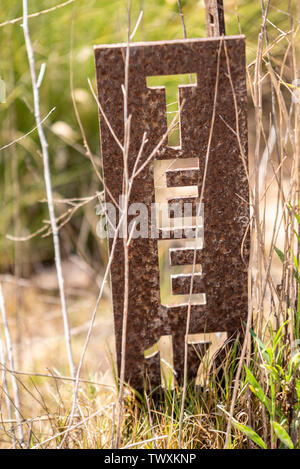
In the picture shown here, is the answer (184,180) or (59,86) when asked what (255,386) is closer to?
(184,180)

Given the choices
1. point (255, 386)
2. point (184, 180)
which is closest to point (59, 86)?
point (184, 180)

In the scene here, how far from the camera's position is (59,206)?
7.75 ft

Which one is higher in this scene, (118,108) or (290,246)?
(118,108)

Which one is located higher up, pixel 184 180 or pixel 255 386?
pixel 184 180

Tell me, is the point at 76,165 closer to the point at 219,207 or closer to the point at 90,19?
the point at 90,19

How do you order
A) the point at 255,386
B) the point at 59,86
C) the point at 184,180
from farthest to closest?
the point at 59,86
the point at 184,180
the point at 255,386

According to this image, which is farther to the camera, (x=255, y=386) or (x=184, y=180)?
(x=184, y=180)

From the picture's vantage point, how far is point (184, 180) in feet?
3.06

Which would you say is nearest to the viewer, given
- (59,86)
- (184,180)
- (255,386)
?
(255,386)

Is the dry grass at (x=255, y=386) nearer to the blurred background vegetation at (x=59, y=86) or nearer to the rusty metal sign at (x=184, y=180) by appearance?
the rusty metal sign at (x=184, y=180)

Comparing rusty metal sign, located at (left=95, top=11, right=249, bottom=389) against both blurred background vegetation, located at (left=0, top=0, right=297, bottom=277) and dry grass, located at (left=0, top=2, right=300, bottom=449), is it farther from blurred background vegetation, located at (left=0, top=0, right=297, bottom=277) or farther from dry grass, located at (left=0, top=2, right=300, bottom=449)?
blurred background vegetation, located at (left=0, top=0, right=297, bottom=277)

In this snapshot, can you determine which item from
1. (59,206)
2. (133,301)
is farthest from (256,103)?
(59,206)

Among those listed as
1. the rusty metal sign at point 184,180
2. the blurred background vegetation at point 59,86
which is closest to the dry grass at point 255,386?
the rusty metal sign at point 184,180

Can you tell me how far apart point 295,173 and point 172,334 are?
36 cm
